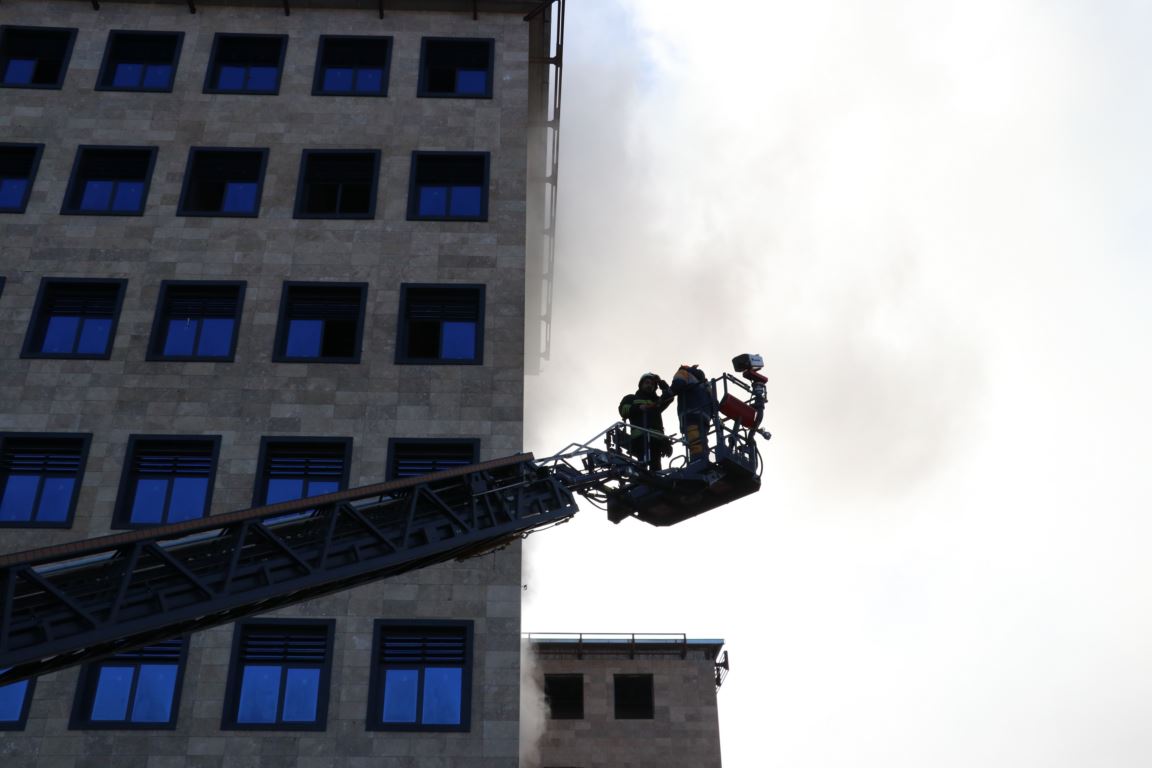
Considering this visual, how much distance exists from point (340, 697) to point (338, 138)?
14.7 metres

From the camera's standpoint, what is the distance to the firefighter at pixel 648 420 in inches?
736

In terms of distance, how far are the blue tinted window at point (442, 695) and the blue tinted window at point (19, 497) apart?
9.32 meters

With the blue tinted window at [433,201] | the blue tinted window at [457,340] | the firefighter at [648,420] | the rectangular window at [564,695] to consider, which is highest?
the blue tinted window at [433,201]

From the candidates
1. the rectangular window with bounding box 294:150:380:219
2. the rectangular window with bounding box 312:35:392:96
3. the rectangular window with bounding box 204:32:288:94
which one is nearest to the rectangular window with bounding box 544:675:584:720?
the rectangular window with bounding box 294:150:380:219

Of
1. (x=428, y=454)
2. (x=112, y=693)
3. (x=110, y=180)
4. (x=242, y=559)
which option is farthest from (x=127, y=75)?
(x=242, y=559)

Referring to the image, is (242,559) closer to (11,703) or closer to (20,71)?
(11,703)

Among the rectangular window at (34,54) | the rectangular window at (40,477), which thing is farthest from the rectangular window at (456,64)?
the rectangular window at (40,477)

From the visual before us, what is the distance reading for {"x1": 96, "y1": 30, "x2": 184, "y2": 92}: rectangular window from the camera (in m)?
30.9

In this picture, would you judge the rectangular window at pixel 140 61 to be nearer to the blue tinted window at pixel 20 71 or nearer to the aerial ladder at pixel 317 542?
the blue tinted window at pixel 20 71

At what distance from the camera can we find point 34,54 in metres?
31.7

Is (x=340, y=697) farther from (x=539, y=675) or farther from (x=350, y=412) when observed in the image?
(x=539, y=675)

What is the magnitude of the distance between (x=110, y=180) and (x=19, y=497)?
9.00 meters

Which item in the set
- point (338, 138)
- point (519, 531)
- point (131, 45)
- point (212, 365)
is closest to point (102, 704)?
point (212, 365)

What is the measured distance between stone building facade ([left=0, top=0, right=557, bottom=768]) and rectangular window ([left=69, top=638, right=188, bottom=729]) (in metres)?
Result: 0.05
